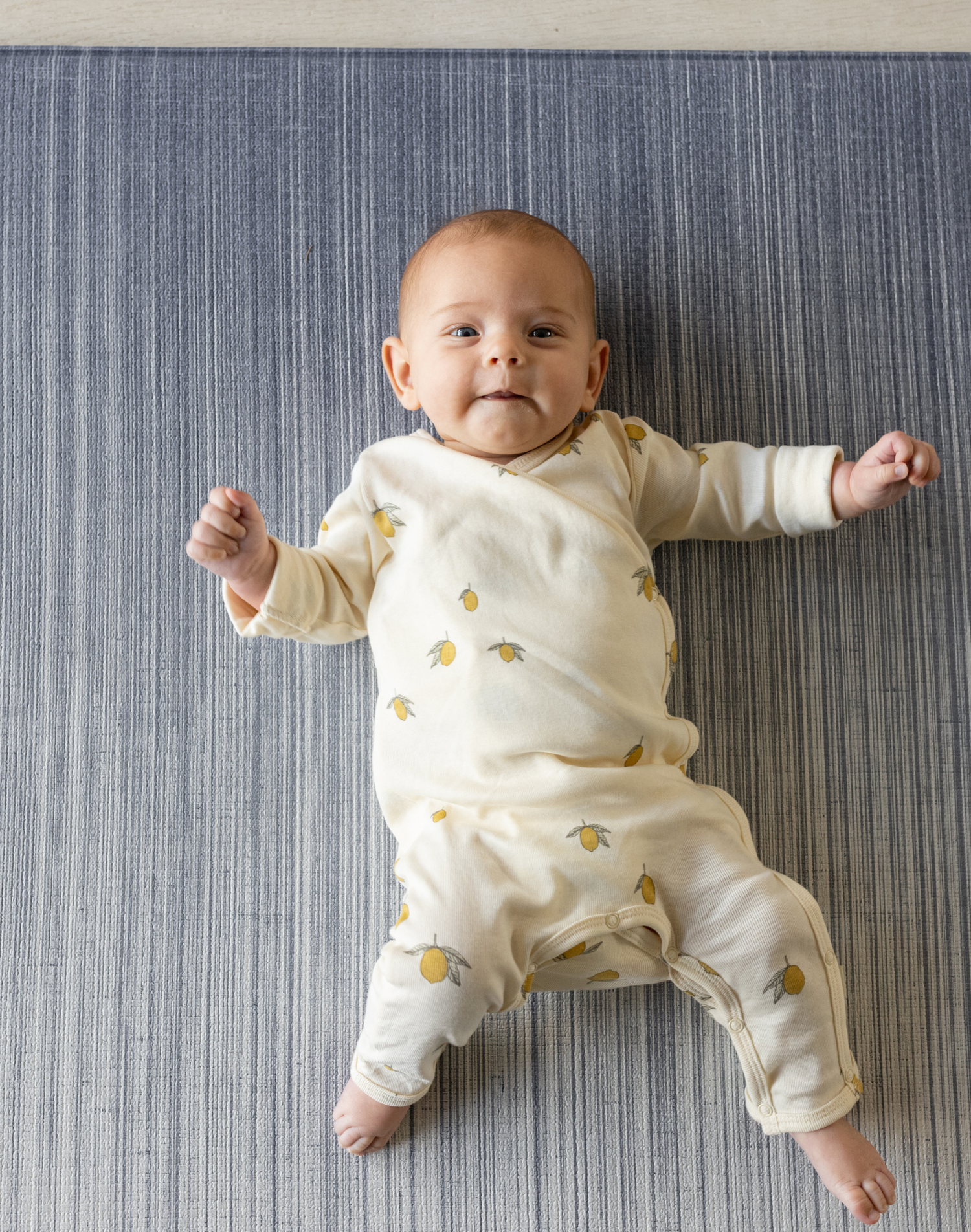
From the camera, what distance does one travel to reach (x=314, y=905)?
3.24ft

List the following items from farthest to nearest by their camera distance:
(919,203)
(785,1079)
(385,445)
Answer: (919,203) < (385,445) < (785,1079)

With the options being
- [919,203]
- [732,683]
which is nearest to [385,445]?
[732,683]

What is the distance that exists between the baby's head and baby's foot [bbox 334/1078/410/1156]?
657mm

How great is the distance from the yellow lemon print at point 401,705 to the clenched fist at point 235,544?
17 cm

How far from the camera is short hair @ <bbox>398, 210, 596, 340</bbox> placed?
94cm

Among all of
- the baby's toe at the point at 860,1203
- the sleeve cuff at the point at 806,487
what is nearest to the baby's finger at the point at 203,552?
the sleeve cuff at the point at 806,487

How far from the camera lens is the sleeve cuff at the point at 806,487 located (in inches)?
37.6

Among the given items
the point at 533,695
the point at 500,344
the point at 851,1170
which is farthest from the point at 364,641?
the point at 851,1170

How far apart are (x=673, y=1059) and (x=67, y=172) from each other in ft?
3.92

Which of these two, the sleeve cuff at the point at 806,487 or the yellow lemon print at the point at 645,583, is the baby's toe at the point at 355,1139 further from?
the sleeve cuff at the point at 806,487

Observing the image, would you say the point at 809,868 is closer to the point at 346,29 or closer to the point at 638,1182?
the point at 638,1182

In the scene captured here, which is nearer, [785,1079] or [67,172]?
[785,1079]

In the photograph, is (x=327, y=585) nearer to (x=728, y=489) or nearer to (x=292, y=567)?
(x=292, y=567)

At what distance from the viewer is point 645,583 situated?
3.14 feet
